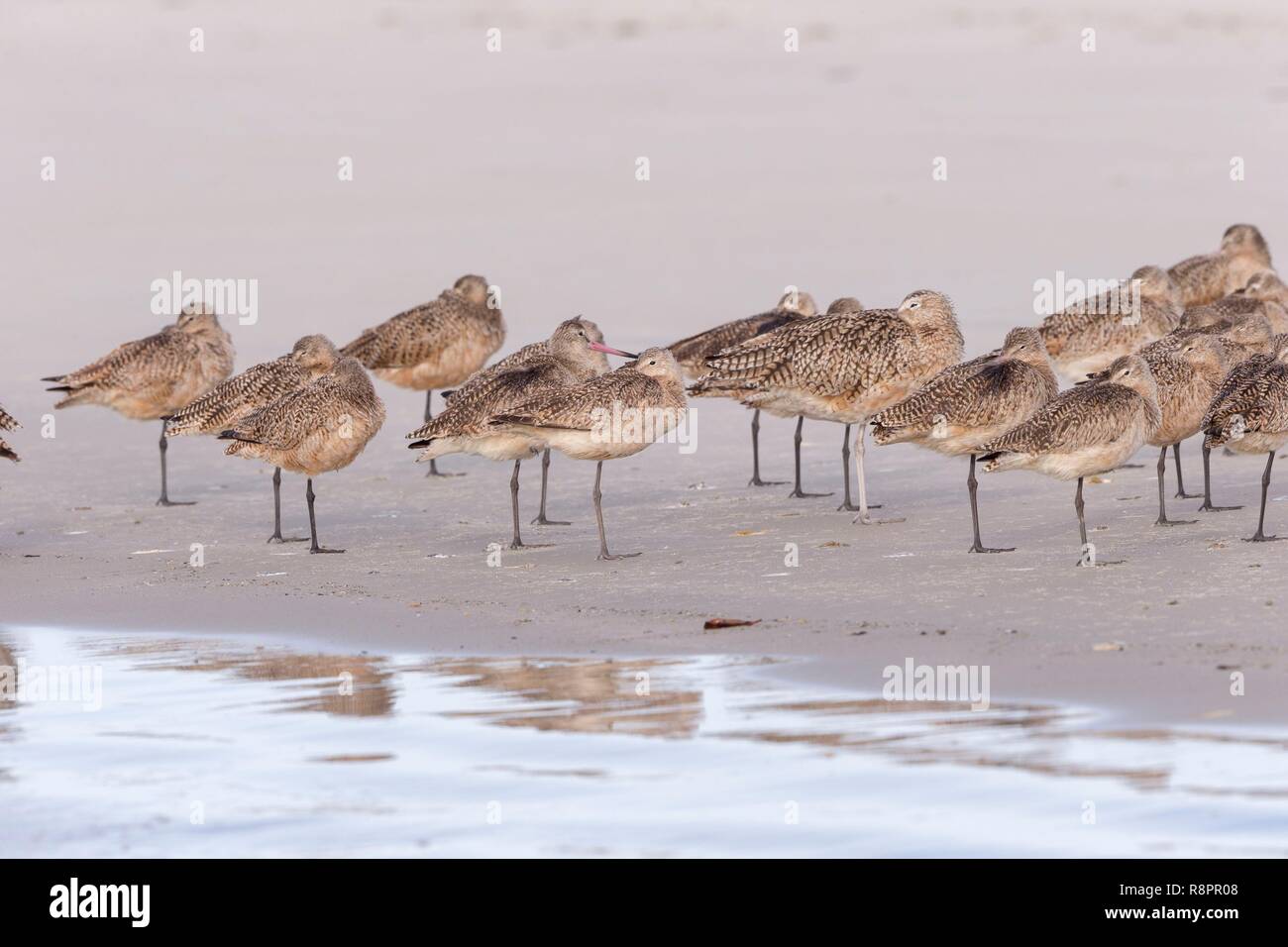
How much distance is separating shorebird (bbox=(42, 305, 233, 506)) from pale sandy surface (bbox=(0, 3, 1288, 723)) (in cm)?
49

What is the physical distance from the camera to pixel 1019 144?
28188mm

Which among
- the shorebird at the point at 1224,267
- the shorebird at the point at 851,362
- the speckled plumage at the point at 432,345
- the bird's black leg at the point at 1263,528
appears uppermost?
the shorebird at the point at 1224,267

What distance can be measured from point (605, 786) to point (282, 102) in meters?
22.6

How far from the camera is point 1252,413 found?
1231 centimetres

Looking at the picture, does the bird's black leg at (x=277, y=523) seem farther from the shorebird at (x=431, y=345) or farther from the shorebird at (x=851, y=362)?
the shorebird at (x=431, y=345)

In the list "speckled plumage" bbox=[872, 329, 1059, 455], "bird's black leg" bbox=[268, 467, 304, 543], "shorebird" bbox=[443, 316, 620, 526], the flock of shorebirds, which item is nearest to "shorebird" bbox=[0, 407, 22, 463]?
the flock of shorebirds

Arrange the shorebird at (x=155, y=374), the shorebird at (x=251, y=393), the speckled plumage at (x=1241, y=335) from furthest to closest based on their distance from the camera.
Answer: the shorebird at (x=155, y=374)
the shorebird at (x=251, y=393)
the speckled plumage at (x=1241, y=335)

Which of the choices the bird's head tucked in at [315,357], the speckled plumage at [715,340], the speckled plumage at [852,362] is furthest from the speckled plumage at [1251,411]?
the bird's head tucked in at [315,357]

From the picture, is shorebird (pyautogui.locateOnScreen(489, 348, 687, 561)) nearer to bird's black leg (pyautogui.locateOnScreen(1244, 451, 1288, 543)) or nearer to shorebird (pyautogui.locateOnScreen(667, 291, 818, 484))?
shorebird (pyautogui.locateOnScreen(667, 291, 818, 484))

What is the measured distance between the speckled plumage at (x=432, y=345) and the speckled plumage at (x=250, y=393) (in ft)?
8.17

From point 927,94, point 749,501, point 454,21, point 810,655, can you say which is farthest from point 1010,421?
point 454,21

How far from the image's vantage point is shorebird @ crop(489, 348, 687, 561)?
13.0 metres

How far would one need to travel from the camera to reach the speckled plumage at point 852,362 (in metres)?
14.5

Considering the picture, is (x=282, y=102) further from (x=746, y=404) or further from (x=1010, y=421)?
(x=1010, y=421)
